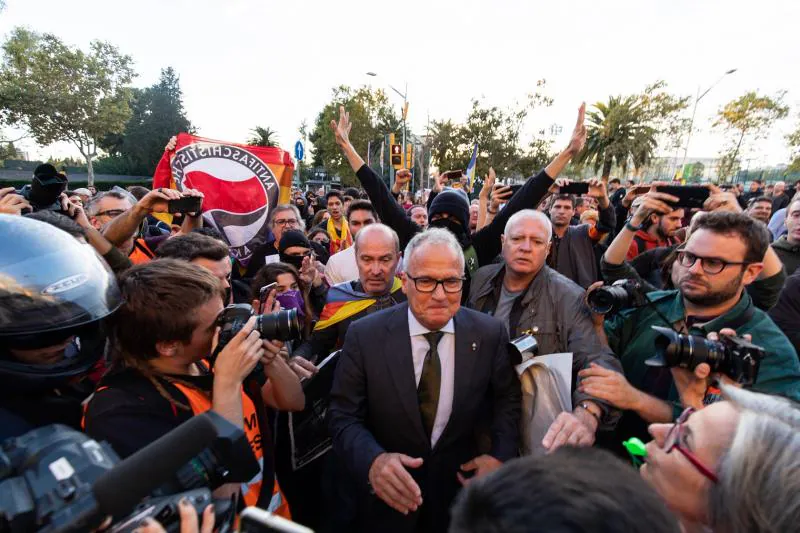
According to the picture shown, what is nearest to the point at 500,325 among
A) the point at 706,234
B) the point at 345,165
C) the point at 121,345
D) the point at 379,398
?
the point at 379,398

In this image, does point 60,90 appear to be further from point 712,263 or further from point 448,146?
point 712,263

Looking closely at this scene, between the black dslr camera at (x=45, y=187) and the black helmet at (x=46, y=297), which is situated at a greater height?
the black dslr camera at (x=45, y=187)

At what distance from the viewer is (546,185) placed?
3.71m

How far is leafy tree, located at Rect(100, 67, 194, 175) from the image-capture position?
5039 cm

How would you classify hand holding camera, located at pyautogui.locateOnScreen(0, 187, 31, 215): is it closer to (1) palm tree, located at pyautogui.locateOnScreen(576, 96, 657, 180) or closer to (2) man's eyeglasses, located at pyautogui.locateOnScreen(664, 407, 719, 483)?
(2) man's eyeglasses, located at pyautogui.locateOnScreen(664, 407, 719, 483)

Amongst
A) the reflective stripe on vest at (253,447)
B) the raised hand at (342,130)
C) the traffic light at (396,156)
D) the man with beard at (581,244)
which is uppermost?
the raised hand at (342,130)

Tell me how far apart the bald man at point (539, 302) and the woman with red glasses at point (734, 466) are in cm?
92

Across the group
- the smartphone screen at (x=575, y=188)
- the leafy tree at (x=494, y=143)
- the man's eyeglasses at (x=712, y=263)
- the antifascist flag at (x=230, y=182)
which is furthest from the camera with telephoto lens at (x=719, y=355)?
the leafy tree at (x=494, y=143)

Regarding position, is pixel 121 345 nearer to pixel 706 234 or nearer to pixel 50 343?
pixel 50 343

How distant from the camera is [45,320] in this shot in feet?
4.24

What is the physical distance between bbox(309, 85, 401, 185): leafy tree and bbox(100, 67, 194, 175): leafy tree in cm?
2105

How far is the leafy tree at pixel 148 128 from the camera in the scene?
50.4 metres

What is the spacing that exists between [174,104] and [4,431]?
6395cm

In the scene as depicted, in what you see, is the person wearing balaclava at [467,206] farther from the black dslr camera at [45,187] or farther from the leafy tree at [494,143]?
the leafy tree at [494,143]
